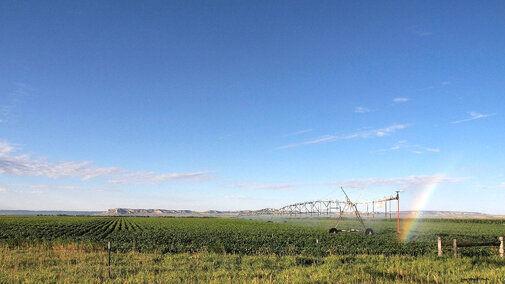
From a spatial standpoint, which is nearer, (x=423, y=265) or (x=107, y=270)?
(x=107, y=270)

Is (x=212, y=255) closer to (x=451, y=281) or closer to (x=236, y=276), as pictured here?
(x=236, y=276)

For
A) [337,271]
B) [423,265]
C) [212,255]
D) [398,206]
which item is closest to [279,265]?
[337,271]

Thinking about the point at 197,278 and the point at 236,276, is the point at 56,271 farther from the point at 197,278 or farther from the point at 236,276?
the point at 236,276

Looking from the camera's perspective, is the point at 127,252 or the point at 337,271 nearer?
the point at 337,271

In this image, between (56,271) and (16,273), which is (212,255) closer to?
(56,271)

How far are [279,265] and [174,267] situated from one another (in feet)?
17.3

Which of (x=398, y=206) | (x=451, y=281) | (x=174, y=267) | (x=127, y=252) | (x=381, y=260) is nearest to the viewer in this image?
(x=451, y=281)

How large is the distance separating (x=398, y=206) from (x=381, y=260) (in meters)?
23.8

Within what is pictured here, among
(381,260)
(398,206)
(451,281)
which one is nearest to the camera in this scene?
(451,281)

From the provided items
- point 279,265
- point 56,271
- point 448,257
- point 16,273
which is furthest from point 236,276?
point 448,257

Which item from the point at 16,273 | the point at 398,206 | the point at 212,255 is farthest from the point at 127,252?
the point at 398,206

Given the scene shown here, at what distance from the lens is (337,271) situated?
17.1 meters

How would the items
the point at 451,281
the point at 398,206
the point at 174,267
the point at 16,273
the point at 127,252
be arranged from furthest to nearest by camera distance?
the point at 398,206 → the point at 127,252 → the point at 174,267 → the point at 16,273 → the point at 451,281

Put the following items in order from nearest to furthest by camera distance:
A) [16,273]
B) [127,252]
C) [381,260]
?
1. [16,273]
2. [381,260]
3. [127,252]
